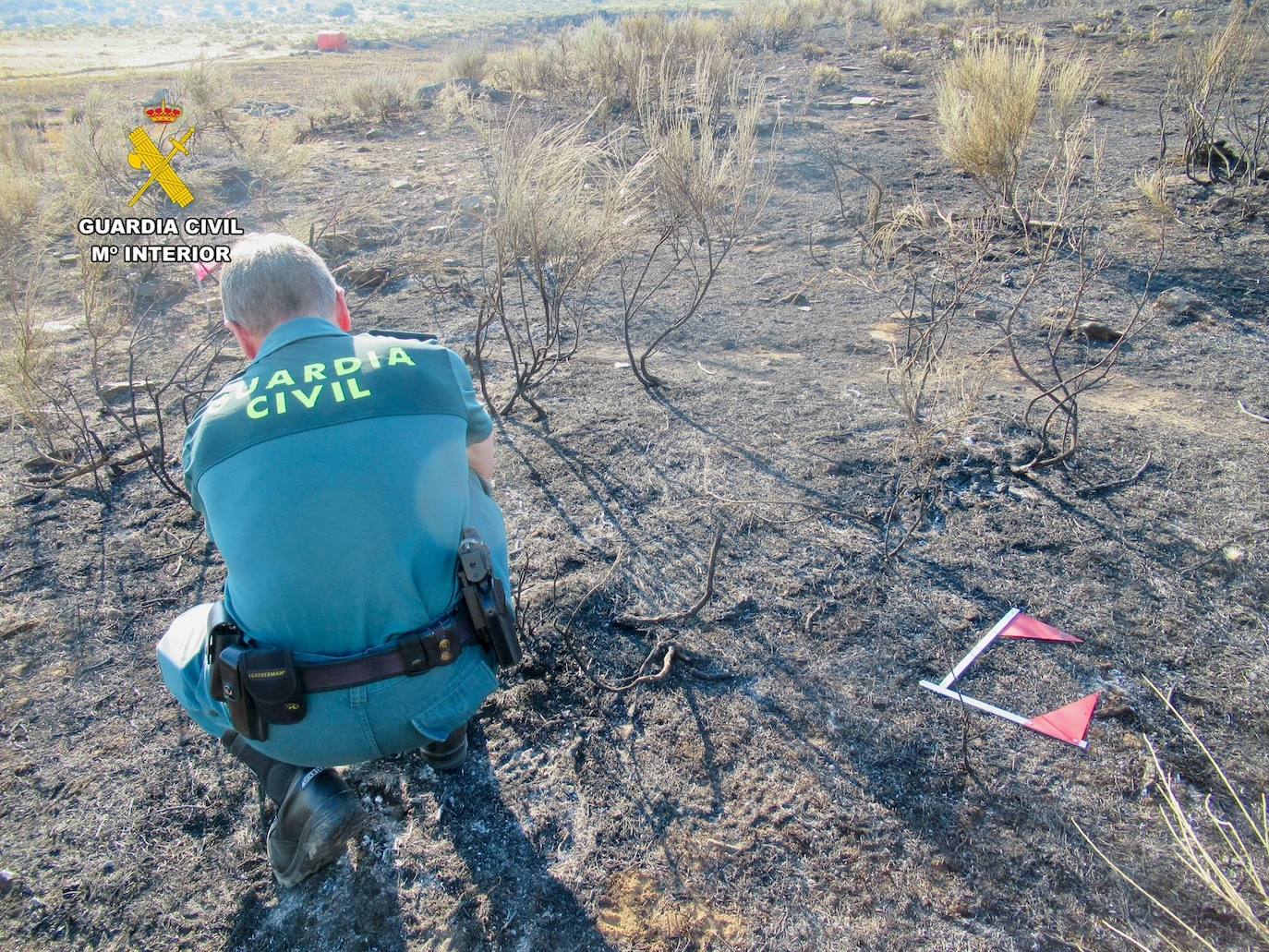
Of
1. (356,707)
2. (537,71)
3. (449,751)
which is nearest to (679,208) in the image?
(449,751)

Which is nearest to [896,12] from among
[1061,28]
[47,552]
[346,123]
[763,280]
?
[1061,28]

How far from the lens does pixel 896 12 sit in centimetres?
1238

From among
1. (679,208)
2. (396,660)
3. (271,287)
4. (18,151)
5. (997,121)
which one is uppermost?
(271,287)

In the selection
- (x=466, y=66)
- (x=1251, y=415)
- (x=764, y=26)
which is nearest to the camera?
(x=1251, y=415)

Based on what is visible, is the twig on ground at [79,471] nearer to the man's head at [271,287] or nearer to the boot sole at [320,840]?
the man's head at [271,287]

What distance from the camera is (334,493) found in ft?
5.01

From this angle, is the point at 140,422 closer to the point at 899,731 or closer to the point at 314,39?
the point at 899,731

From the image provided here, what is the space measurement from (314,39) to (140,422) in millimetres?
29954

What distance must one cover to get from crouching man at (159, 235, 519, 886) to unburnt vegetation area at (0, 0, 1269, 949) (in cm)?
12

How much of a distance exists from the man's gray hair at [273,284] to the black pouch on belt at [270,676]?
2.42 feet

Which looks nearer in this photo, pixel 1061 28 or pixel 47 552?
pixel 47 552

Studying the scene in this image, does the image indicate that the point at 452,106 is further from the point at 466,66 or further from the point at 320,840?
the point at 320,840

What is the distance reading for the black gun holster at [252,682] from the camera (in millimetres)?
1508

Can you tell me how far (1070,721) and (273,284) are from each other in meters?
2.19
